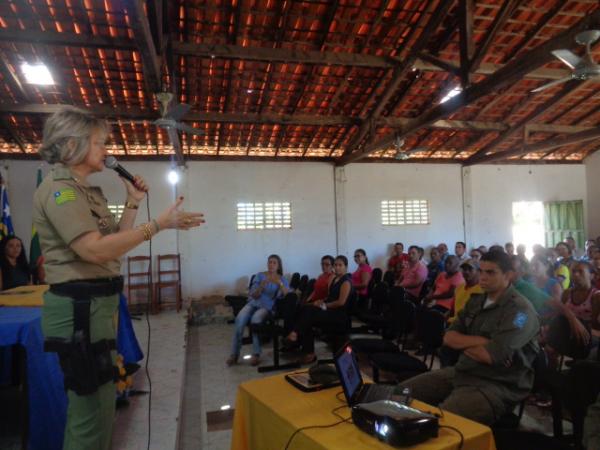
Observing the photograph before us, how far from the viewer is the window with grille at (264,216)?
8.88 metres

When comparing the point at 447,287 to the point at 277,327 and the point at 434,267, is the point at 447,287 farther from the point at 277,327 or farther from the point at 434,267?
the point at 434,267

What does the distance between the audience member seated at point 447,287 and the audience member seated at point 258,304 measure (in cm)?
188

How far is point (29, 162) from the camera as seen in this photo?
789cm

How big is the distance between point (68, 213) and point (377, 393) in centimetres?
124

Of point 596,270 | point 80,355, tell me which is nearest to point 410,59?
point 596,270

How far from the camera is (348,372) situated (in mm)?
1660

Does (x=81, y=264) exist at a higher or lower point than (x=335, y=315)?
higher

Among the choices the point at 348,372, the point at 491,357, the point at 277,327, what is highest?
the point at 348,372

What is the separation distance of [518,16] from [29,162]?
842 cm

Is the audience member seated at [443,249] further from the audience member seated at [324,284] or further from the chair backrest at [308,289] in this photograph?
the audience member seated at [324,284]

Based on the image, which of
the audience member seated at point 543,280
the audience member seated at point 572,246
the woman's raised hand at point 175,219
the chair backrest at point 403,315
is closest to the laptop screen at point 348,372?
the woman's raised hand at point 175,219

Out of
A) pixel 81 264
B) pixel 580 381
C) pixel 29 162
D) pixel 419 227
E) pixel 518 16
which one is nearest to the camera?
pixel 81 264

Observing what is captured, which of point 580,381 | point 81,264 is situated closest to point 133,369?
point 81,264

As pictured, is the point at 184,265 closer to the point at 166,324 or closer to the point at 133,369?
the point at 166,324
